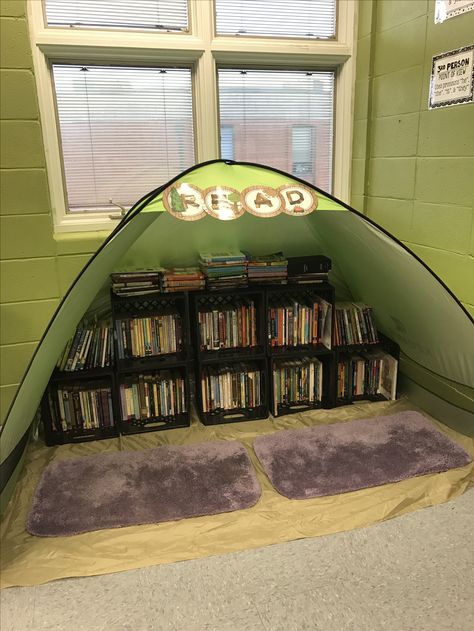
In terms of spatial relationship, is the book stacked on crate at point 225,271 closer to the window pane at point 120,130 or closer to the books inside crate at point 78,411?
the window pane at point 120,130

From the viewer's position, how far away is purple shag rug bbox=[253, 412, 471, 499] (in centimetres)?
208

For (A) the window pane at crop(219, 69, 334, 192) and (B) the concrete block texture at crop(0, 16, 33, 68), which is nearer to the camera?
(B) the concrete block texture at crop(0, 16, 33, 68)

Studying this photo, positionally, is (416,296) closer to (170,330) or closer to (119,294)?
(170,330)

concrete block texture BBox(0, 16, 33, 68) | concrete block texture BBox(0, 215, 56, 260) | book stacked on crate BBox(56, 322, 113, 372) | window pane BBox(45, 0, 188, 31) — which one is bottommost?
book stacked on crate BBox(56, 322, 113, 372)

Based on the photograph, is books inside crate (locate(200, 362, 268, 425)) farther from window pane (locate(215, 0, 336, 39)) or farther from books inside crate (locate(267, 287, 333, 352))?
window pane (locate(215, 0, 336, 39))

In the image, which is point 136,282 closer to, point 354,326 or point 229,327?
point 229,327

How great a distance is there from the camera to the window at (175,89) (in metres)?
2.44

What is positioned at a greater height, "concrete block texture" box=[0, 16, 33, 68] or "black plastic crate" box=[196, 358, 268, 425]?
"concrete block texture" box=[0, 16, 33, 68]

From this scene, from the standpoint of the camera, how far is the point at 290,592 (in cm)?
159

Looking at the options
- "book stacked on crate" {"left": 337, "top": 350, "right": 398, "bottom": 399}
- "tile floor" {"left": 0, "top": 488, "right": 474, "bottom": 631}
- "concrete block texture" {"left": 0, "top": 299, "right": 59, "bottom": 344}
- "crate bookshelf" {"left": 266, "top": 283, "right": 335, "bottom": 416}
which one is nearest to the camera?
"tile floor" {"left": 0, "top": 488, "right": 474, "bottom": 631}

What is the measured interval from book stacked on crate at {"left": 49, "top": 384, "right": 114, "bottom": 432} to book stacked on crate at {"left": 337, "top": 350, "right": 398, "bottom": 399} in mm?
1236

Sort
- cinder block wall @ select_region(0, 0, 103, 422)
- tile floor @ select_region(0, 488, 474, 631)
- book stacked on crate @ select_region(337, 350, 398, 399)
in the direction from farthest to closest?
book stacked on crate @ select_region(337, 350, 398, 399), cinder block wall @ select_region(0, 0, 103, 422), tile floor @ select_region(0, 488, 474, 631)

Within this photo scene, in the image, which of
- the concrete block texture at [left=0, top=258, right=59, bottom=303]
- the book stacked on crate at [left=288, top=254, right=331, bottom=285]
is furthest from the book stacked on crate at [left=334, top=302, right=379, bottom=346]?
the concrete block texture at [left=0, top=258, right=59, bottom=303]

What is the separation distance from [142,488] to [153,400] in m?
0.54
